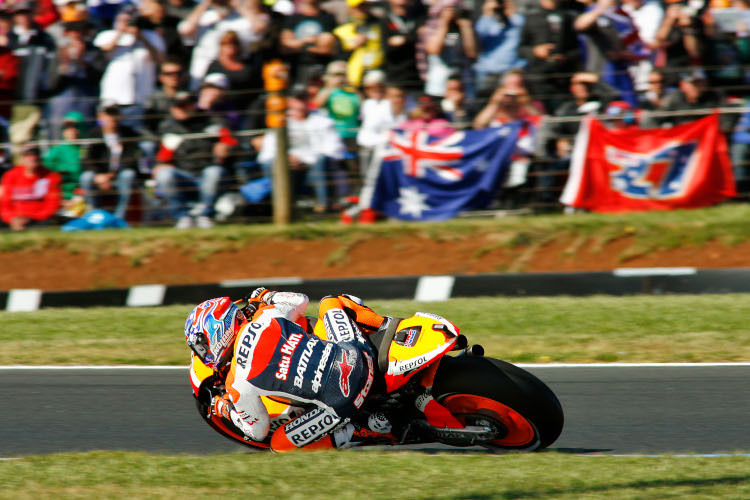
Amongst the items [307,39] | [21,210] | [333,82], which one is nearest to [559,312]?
[333,82]

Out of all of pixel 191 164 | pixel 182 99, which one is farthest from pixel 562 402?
pixel 182 99

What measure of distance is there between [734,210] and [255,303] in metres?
7.24

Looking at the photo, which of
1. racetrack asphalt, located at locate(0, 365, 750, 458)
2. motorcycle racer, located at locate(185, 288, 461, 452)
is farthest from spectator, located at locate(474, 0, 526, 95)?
motorcycle racer, located at locate(185, 288, 461, 452)

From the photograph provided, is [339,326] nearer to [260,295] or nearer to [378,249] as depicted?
[260,295]

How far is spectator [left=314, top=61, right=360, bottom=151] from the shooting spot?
441 inches

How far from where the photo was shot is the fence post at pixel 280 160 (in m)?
11.0

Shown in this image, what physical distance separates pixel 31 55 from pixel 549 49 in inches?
247

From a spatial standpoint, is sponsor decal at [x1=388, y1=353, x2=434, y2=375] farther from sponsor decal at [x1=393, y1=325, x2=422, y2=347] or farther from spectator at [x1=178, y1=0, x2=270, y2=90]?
spectator at [x1=178, y1=0, x2=270, y2=90]

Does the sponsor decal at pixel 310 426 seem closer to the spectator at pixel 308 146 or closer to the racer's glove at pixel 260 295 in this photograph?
the racer's glove at pixel 260 295

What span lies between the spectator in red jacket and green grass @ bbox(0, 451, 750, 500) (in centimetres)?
706

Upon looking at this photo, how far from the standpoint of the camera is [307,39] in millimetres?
11977

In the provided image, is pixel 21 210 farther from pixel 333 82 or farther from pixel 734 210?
pixel 734 210

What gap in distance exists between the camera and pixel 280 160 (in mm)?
11047

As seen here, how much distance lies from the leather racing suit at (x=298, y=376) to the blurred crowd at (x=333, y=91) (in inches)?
257
